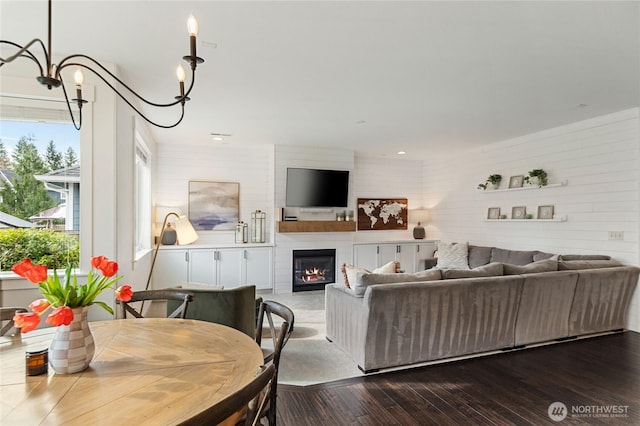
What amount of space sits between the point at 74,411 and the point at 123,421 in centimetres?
19

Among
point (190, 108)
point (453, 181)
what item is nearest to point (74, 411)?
point (190, 108)

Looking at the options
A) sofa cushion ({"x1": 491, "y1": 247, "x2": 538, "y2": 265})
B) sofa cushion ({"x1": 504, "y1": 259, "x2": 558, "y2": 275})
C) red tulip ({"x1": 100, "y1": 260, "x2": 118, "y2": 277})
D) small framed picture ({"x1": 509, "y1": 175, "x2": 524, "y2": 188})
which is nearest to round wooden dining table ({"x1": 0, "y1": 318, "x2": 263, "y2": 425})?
red tulip ({"x1": 100, "y1": 260, "x2": 118, "y2": 277})

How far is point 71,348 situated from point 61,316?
15 cm

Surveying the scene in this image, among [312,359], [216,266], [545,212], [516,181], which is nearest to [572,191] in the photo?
[545,212]

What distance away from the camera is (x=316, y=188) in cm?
658

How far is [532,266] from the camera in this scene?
3799 millimetres

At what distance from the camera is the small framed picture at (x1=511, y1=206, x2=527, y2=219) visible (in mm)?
5531

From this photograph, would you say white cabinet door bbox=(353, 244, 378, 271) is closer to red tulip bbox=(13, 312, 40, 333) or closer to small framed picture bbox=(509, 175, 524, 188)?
small framed picture bbox=(509, 175, 524, 188)

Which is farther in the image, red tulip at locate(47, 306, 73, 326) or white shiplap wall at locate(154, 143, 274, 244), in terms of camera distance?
white shiplap wall at locate(154, 143, 274, 244)

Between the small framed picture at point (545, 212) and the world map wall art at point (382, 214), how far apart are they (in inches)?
117

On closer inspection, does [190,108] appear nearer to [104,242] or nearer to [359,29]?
[104,242]

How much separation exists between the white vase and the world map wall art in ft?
20.9

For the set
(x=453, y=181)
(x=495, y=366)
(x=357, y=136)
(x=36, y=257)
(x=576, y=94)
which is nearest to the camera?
(x=36, y=257)

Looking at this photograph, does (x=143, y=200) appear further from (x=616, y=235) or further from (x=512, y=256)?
(x=616, y=235)
